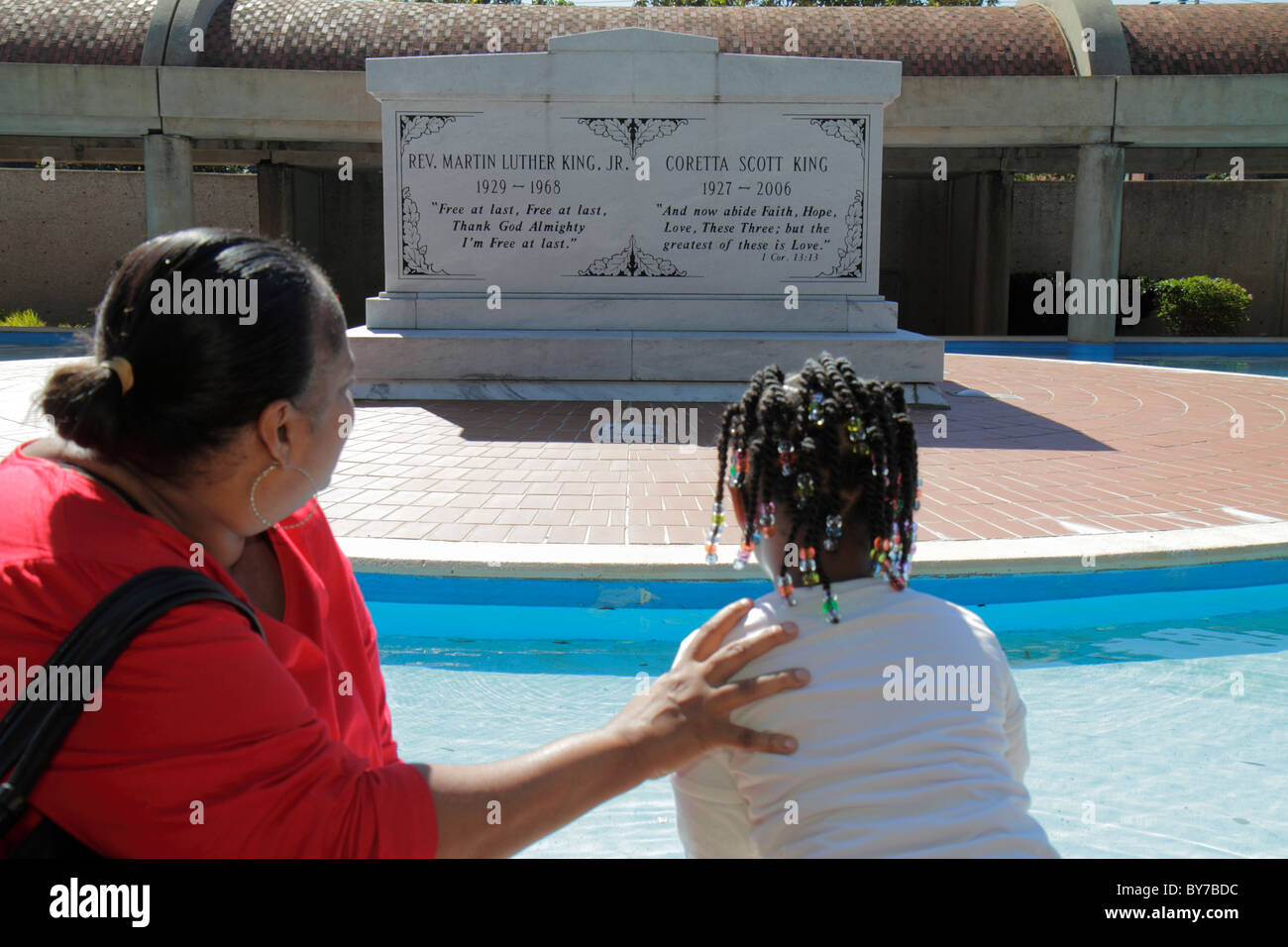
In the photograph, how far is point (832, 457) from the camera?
1574mm

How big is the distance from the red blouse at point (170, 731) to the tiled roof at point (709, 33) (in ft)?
55.5

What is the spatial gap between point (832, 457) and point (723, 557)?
2.76 m

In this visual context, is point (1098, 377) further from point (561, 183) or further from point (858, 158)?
point (561, 183)

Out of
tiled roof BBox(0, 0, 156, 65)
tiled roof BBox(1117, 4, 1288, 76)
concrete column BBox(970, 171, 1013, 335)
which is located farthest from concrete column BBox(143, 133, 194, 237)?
tiled roof BBox(1117, 4, 1288, 76)

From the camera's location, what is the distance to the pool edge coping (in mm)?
4227

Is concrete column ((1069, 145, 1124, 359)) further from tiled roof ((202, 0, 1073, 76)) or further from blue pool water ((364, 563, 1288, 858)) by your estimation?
blue pool water ((364, 563, 1288, 858))

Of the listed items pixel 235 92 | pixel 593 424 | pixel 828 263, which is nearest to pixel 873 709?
pixel 593 424

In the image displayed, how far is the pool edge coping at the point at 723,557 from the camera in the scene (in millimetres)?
4227

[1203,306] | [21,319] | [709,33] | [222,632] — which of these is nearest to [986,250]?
[1203,306]

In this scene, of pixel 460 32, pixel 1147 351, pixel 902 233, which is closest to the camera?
pixel 1147 351

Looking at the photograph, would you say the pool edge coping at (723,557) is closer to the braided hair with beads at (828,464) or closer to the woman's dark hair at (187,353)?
the braided hair with beads at (828,464)

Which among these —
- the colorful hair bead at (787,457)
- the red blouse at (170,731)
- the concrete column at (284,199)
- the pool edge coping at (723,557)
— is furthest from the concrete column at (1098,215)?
the red blouse at (170,731)

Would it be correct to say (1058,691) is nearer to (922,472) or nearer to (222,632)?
(922,472)

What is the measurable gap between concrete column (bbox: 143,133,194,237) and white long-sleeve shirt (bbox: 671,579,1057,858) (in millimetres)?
16341
